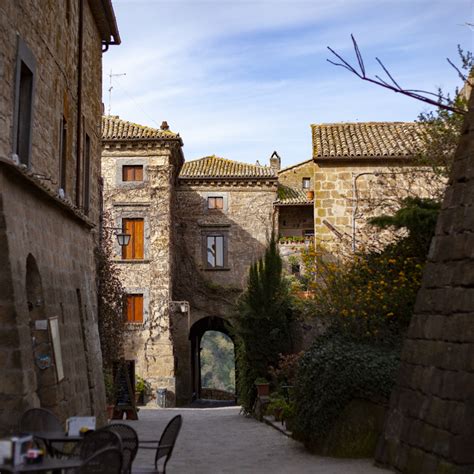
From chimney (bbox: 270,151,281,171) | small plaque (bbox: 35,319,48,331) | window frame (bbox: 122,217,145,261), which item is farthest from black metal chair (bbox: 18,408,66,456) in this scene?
chimney (bbox: 270,151,281,171)

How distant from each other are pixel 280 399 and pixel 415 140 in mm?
10542

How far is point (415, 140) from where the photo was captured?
23.4m

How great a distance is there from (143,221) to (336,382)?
20166 millimetres

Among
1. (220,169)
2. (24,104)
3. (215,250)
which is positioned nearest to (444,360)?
(24,104)

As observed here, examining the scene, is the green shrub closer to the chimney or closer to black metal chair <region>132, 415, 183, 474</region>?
black metal chair <region>132, 415, 183, 474</region>

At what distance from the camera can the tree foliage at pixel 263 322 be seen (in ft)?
63.2

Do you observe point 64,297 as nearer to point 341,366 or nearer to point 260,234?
point 341,366

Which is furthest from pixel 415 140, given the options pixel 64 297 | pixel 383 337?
pixel 64 297

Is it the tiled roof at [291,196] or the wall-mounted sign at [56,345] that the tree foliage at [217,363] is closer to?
the tiled roof at [291,196]

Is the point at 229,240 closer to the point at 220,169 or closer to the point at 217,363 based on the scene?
the point at 220,169

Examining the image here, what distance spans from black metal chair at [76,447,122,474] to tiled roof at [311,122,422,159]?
59.7 feet

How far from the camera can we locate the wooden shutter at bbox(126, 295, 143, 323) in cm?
2875

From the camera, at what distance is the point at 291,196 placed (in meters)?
32.7

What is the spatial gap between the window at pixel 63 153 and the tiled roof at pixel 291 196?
1965cm
